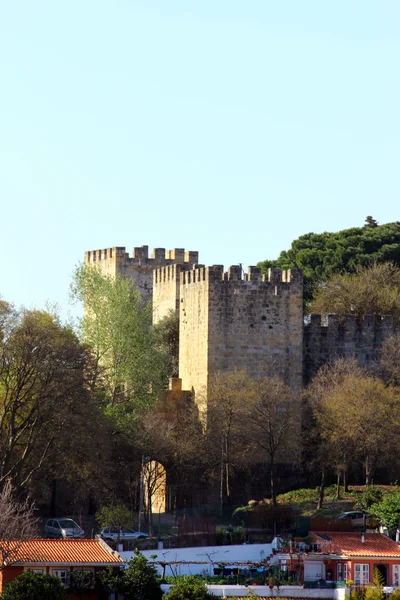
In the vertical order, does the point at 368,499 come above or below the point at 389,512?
above

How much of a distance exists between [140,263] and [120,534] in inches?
961

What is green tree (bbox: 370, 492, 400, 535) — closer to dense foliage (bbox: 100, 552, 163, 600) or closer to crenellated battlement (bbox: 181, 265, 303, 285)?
dense foliage (bbox: 100, 552, 163, 600)

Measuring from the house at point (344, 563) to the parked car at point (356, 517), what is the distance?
3115mm

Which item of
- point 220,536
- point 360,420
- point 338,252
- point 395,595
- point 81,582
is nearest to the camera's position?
point 81,582

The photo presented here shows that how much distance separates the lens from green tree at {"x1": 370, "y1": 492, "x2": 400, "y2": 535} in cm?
6362

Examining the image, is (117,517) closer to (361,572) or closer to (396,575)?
(361,572)

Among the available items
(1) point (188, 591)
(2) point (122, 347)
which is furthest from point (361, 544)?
(2) point (122, 347)

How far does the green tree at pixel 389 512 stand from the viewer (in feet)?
209

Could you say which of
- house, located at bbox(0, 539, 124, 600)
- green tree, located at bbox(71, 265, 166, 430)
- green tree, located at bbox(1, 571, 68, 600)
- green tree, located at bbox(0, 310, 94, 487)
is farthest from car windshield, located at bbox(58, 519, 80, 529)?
green tree, located at bbox(1, 571, 68, 600)

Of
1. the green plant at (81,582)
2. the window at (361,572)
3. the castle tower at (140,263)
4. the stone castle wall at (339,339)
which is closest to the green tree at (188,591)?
the green plant at (81,582)

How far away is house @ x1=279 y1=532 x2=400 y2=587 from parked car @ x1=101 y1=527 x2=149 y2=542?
5.63 meters

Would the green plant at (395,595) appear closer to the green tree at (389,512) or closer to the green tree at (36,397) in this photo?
the green tree at (389,512)

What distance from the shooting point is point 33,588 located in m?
54.4

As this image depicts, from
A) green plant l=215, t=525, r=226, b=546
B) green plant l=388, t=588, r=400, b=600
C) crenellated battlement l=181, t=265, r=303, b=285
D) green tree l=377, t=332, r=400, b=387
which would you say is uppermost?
crenellated battlement l=181, t=265, r=303, b=285
